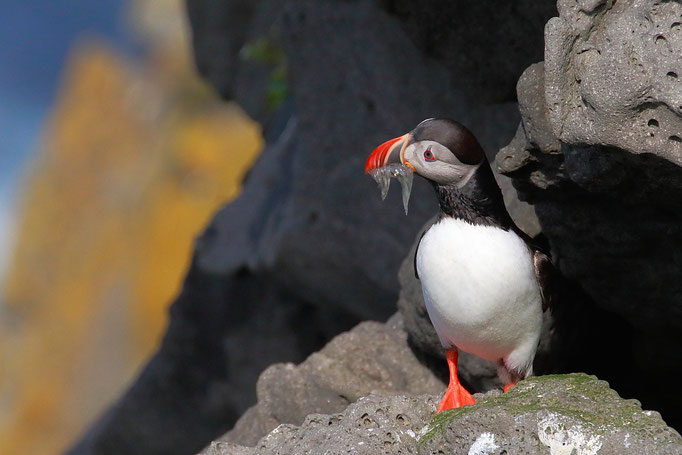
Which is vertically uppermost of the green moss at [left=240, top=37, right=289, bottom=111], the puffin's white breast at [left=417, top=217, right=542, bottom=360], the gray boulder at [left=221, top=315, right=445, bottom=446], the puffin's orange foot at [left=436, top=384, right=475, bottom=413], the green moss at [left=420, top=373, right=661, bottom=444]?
the green moss at [left=240, top=37, right=289, bottom=111]

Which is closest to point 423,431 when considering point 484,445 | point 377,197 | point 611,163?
point 484,445

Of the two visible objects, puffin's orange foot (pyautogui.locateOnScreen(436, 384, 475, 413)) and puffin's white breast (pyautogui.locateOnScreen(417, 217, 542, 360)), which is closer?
puffin's orange foot (pyautogui.locateOnScreen(436, 384, 475, 413))

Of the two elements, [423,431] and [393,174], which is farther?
[393,174]

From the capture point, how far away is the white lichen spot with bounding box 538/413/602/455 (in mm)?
2916

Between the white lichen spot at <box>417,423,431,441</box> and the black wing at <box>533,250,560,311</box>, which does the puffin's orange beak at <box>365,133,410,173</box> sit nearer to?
the black wing at <box>533,250,560,311</box>

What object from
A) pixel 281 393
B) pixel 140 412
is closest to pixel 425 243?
pixel 281 393

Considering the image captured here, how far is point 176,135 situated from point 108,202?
7.23 feet

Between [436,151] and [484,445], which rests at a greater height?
[436,151]

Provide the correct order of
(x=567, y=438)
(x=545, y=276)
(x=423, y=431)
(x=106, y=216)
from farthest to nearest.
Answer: (x=106, y=216), (x=545, y=276), (x=423, y=431), (x=567, y=438)

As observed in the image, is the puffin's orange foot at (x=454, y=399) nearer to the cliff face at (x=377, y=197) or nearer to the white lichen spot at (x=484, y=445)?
the cliff face at (x=377, y=197)

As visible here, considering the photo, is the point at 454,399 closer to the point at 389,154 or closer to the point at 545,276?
the point at 545,276

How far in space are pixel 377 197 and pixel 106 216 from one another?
15420mm

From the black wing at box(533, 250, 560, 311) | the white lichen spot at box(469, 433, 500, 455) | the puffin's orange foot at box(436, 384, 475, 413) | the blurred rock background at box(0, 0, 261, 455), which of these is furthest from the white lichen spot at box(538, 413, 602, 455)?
the blurred rock background at box(0, 0, 261, 455)

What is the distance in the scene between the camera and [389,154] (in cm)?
384
